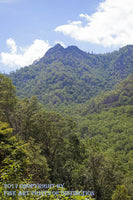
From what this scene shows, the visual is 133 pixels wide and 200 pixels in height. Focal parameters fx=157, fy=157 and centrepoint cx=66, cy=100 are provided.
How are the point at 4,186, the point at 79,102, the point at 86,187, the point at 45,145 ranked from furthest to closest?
the point at 79,102 < the point at 45,145 < the point at 86,187 < the point at 4,186

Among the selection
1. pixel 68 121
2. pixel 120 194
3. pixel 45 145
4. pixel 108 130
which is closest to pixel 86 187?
pixel 120 194

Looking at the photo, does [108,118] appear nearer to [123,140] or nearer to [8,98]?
[123,140]

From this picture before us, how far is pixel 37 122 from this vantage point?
2277 cm

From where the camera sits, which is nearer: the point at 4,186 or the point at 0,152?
the point at 4,186

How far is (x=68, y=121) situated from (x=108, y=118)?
8373 centimetres

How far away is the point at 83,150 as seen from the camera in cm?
2881

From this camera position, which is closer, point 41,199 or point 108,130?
point 41,199

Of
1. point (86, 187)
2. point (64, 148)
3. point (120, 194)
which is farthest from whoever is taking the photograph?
point (64, 148)

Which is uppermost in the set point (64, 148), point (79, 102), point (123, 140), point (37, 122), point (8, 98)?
point (79, 102)

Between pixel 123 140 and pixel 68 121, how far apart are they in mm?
60544

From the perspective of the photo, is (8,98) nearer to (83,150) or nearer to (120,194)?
(83,150)

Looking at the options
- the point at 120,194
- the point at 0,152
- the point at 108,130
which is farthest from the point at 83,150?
the point at 108,130

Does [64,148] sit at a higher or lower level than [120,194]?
higher

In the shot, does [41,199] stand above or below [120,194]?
above
